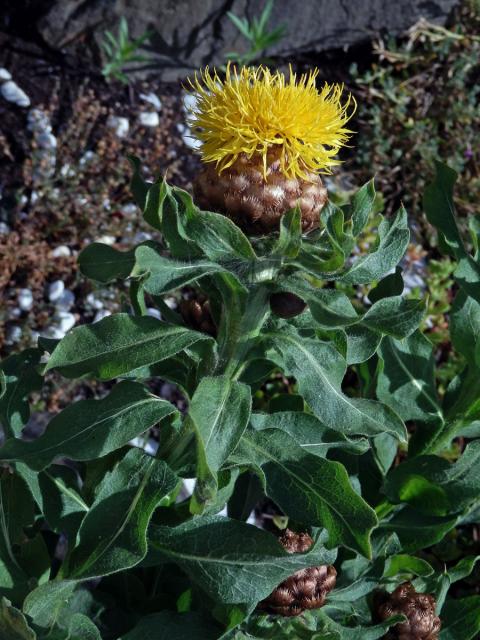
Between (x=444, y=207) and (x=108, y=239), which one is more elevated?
(x=444, y=207)

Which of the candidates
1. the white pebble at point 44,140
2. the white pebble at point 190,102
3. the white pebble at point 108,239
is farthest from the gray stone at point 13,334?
the white pebble at point 190,102

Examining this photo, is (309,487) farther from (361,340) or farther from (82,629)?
(82,629)

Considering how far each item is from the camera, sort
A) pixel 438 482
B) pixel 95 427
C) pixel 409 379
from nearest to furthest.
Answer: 1. pixel 95 427
2. pixel 438 482
3. pixel 409 379

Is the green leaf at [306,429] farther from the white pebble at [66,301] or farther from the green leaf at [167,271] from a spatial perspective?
the white pebble at [66,301]


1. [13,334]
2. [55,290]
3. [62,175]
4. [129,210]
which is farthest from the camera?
[129,210]

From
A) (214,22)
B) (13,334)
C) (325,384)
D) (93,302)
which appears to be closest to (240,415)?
(325,384)

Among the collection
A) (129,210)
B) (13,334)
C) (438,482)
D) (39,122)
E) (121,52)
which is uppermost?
(121,52)

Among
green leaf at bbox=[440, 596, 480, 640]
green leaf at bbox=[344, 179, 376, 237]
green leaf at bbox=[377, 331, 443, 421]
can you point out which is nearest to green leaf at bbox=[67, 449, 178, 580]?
green leaf at bbox=[344, 179, 376, 237]

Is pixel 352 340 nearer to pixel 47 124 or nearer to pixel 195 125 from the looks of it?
pixel 195 125
